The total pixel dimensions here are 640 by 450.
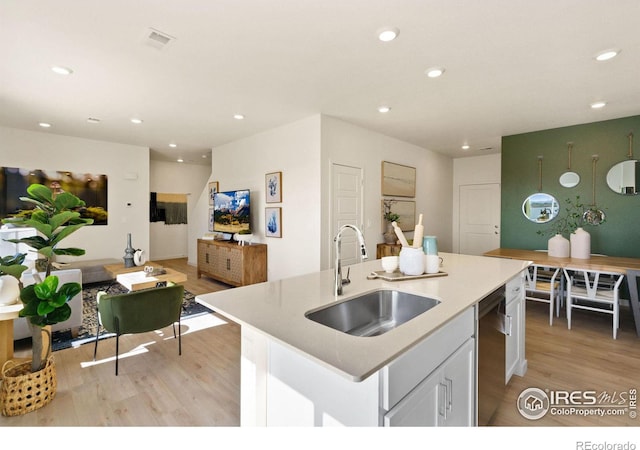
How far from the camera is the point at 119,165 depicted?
5.98 metres

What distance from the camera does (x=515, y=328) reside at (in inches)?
91.4

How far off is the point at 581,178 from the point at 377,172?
9.42 ft

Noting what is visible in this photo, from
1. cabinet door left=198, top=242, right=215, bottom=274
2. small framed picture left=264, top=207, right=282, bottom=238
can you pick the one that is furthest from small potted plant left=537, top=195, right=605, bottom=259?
cabinet door left=198, top=242, right=215, bottom=274

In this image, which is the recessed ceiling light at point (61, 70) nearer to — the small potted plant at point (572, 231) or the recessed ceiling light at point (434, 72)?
the recessed ceiling light at point (434, 72)

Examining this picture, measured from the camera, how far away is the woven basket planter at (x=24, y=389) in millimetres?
1943

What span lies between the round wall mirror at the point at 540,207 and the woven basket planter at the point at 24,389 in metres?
5.93

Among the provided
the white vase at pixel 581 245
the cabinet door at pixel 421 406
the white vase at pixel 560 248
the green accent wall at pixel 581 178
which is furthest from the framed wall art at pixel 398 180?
the cabinet door at pixel 421 406

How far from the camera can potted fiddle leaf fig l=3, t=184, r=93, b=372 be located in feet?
6.11

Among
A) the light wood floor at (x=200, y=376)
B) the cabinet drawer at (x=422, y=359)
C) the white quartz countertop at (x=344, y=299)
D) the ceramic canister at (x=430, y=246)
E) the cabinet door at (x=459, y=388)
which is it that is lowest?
the light wood floor at (x=200, y=376)

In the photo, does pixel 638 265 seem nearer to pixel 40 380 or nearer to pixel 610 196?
pixel 610 196

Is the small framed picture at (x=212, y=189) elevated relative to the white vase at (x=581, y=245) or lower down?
elevated

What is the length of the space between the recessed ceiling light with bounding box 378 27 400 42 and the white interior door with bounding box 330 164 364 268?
2.19 metres
